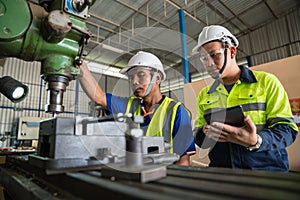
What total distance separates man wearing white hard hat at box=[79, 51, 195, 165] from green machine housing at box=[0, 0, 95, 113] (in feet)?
1.14

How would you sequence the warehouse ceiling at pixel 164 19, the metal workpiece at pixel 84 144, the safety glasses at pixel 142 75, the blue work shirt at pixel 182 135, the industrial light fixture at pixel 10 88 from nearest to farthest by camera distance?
the metal workpiece at pixel 84 144 → the industrial light fixture at pixel 10 88 → the blue work shirt at pixel 182 135 → the safety glasses at pixel 142 75 → the warehouse ceiling at pixel 164 19

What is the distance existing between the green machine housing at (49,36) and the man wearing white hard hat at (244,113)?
654 mm

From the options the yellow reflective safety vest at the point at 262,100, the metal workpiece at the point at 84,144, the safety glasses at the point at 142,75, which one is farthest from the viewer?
the safety glasses at the point at 142,75

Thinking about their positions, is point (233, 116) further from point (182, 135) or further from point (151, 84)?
point (151, 84)

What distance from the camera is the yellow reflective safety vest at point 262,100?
90 centimetres

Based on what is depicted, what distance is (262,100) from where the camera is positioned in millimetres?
966

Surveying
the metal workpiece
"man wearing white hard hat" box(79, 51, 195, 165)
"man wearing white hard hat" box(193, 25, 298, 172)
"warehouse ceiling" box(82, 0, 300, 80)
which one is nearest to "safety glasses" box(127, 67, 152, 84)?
"man wearing white hard hat" box(79, 51, 195, 165)

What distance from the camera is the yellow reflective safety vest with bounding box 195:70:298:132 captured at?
35.6 inches

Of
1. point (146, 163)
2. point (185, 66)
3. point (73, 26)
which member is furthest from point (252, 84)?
point (185, 66)

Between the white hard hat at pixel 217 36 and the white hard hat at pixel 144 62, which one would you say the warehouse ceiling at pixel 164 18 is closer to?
the white hard hat at pixel 144 62

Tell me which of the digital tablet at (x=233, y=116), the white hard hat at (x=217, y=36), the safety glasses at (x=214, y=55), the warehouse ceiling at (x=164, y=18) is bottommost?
the digital tablet at (x=233, y=116)

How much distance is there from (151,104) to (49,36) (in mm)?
847

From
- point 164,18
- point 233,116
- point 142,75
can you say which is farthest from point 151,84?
point 164,18

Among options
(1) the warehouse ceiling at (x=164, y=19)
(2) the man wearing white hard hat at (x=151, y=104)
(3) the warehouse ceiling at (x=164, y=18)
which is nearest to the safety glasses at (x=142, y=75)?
(2) the man wearing white hard hat at (x=151, y=104)
